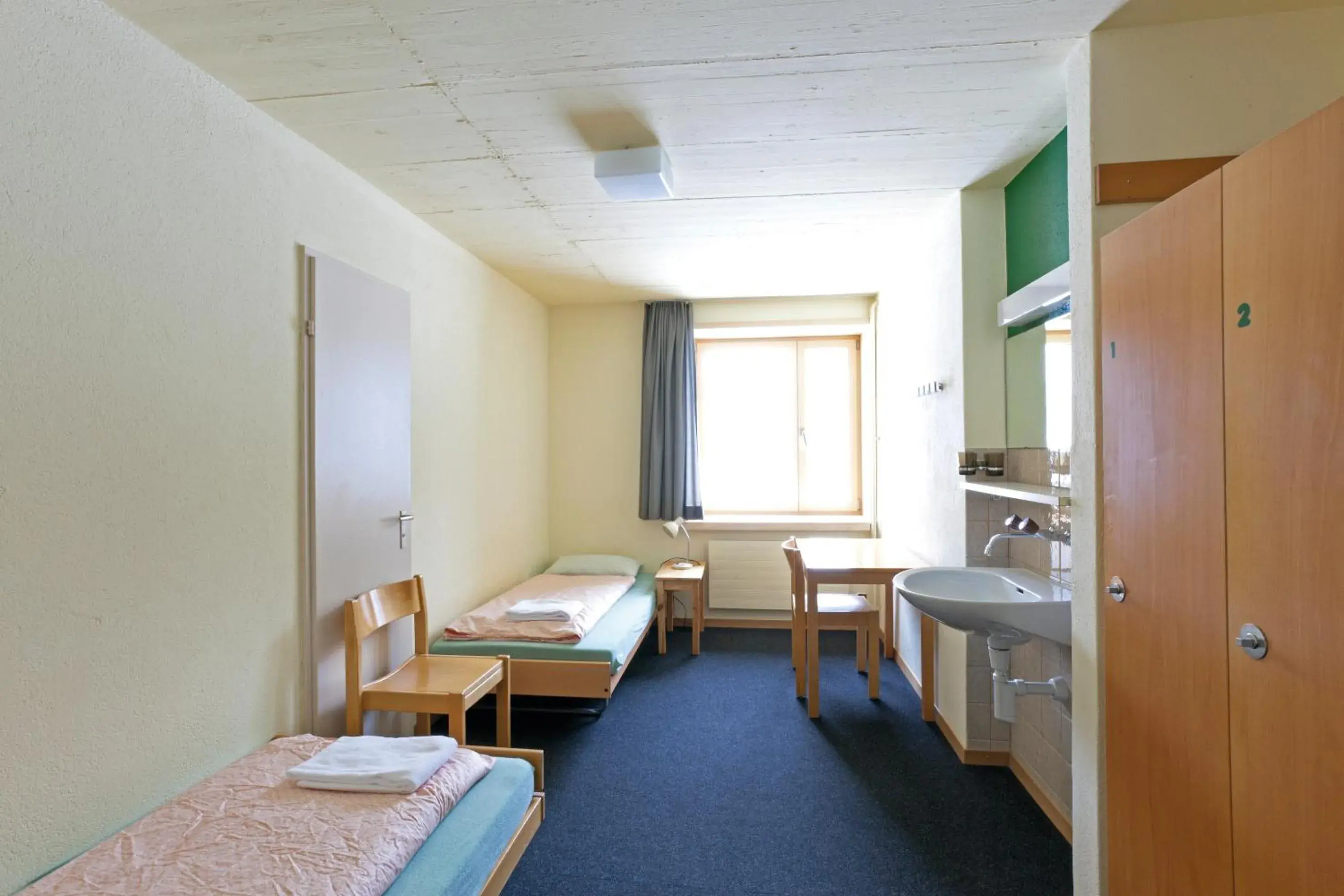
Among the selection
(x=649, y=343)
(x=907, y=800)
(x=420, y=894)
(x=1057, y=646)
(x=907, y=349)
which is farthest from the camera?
(x=649, y=343)

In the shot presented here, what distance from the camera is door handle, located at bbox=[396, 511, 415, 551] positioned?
236 centimetres

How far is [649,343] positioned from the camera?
4.18 metres

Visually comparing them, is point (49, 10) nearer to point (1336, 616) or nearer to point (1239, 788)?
point (1336, 616)

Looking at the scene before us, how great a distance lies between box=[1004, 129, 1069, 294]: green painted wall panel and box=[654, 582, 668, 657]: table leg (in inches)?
102

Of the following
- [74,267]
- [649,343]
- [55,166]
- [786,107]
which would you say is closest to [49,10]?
[55,166]

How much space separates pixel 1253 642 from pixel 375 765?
1.92 metres

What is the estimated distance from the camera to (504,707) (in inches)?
88.8

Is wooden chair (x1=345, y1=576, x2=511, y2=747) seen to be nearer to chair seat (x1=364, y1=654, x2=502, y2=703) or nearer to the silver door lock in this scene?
chair seat (x1=364, y1=654, x2=502, y2=703)

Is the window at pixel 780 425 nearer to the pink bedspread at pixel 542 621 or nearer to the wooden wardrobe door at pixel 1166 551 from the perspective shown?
the pink bedspread at pixel 542 621

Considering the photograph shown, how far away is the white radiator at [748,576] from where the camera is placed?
13.6 feet

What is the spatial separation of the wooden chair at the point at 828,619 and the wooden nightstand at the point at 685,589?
68 centimetres

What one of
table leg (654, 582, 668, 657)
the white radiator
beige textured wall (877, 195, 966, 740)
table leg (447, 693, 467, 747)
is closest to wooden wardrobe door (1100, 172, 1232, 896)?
beige textured wall (877, 195, 966, 740)

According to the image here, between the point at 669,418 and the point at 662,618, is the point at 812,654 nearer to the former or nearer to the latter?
the point at 662,618

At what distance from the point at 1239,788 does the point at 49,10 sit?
109 inches
